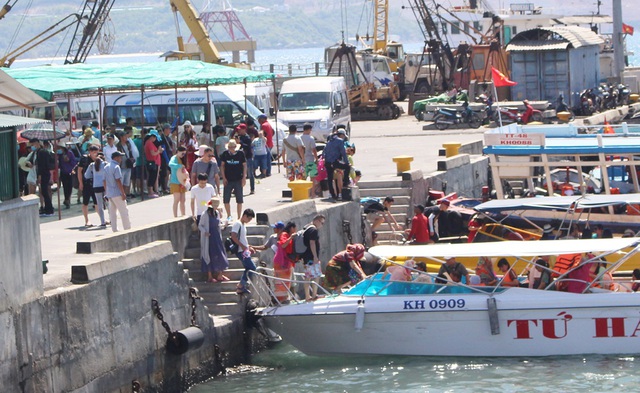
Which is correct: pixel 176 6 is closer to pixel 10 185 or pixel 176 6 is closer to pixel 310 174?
pixel 310 174

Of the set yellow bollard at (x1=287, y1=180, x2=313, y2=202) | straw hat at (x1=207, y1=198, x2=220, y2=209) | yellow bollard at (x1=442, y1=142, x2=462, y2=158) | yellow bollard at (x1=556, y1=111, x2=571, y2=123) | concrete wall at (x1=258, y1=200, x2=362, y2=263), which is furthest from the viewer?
yellow bollard at (x1=556, y1=111, x2=571, y2=123)

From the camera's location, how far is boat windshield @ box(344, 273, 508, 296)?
18000 mm

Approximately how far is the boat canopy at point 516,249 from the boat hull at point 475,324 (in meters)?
0.58

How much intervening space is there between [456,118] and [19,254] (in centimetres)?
3151

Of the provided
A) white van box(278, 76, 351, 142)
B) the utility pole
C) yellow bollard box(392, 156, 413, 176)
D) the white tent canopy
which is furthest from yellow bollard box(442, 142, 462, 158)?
the utility pole

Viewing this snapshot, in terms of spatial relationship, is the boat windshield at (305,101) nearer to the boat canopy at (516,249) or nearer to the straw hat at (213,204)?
the straw hat at (213,204)

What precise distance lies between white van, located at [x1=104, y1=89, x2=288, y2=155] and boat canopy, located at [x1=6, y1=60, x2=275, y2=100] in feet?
12.9

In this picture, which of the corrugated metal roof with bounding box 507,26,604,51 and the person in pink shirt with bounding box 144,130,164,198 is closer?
the person in pink shirt with bounding box 144,130,164,198

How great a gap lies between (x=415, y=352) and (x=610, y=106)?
33409 millimetres

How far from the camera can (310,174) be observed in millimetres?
25391

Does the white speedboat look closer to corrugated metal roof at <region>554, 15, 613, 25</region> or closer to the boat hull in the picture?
the boat hull

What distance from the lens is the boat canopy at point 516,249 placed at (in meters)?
17.8

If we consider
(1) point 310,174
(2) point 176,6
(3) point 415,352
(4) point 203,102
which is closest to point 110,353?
(3) point 415,352

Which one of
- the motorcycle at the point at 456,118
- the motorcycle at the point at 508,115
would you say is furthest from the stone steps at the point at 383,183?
the motorcycle at the point at 456,118
